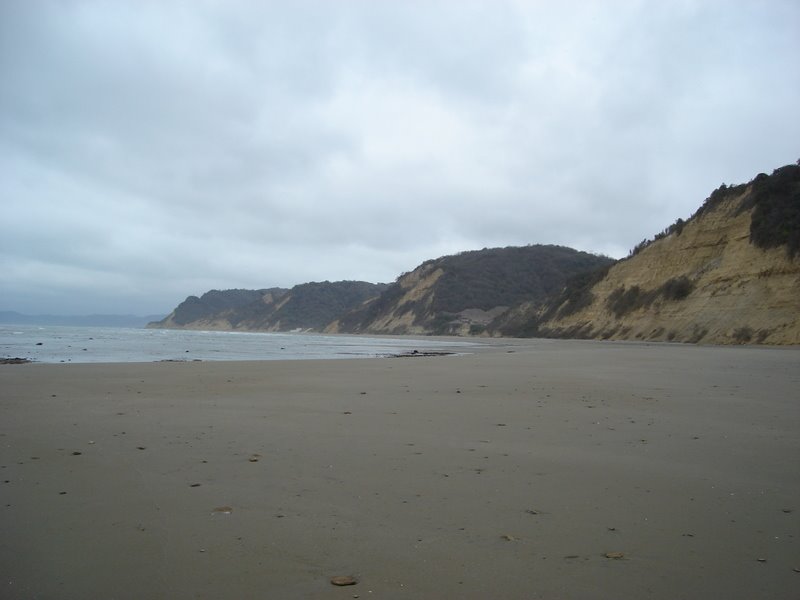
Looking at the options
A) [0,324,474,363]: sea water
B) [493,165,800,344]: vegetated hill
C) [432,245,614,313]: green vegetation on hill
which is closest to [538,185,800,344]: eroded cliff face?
[493,165,800,344]: vegetated hill

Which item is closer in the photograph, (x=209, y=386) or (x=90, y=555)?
(x=90, y=555)

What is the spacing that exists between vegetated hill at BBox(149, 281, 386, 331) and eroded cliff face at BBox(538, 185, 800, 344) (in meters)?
94.8

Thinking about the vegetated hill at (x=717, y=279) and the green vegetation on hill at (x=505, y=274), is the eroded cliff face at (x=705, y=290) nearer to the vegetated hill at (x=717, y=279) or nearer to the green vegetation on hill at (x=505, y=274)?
the vegetated hill at (x=717, y=279)

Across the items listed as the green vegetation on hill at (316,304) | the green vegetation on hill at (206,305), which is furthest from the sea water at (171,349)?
the green vegetation on hill at (206,305)

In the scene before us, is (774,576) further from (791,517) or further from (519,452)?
(519,452)

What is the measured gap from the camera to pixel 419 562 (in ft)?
7.76

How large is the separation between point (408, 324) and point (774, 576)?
8459cm

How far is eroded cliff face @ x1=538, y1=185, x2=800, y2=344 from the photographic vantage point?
26.0 m

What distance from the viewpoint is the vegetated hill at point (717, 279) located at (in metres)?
26.3

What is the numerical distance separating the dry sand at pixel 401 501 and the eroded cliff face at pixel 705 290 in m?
23.6

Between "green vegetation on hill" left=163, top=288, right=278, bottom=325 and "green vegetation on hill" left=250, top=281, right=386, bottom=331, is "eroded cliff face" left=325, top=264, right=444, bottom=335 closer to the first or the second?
"green vegetation on hill" left=250, top=281, right=386, bottom=331

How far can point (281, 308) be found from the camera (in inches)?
5871

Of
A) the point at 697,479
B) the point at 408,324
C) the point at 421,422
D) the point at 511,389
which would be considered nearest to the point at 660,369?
the point at 511,389

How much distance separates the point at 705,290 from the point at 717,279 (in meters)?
1.03
